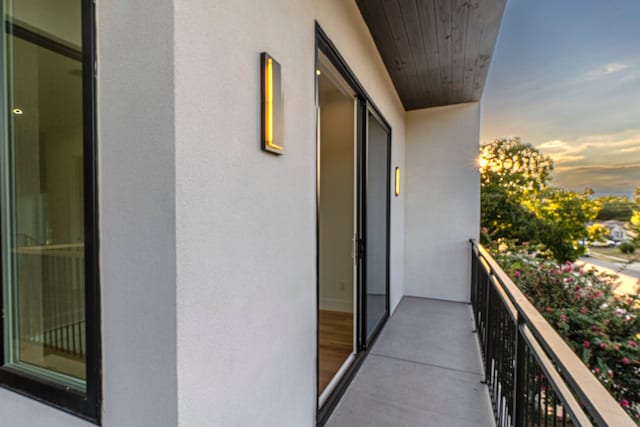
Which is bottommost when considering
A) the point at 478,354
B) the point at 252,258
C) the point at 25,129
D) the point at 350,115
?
the point at 478,354

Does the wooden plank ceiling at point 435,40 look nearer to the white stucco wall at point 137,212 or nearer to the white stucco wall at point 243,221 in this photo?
the white stucco wall at point 243,221

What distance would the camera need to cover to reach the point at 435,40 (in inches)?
109

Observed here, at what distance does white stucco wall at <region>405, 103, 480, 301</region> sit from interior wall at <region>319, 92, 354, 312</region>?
4.43 feet

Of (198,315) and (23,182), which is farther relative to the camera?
(23,182)

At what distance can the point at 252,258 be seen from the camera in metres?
1.12

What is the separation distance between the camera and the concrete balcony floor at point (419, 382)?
2.03 metres

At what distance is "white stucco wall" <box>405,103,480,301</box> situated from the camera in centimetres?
453

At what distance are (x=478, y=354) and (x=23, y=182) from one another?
3476 mm

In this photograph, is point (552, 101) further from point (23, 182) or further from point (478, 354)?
point (23, 182)

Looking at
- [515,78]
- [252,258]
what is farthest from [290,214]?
[515,78]

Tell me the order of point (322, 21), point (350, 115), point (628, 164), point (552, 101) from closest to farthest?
point (322, 21) < point (350, 115) < point (628, 164) < point (552, 101)

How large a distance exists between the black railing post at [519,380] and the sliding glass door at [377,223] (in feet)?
4.76

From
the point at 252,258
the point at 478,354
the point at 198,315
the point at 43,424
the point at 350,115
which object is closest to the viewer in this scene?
the point at 198,315

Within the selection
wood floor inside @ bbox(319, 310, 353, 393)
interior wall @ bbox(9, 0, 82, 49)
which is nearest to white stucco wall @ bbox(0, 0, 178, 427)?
interior wall @ bbox(9, 0, 82, 49)
